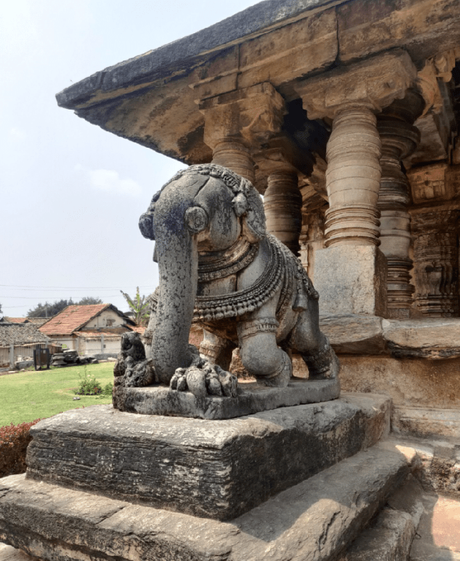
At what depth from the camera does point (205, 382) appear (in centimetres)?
180

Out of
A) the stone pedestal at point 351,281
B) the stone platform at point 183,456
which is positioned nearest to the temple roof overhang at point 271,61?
the stone pedestal at point 351,281

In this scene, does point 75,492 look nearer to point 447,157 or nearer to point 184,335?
point 184,335

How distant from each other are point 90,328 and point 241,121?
102ft

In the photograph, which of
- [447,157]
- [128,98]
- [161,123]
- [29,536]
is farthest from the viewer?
[447,157]

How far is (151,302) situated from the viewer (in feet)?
7.62

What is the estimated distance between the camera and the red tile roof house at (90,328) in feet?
101

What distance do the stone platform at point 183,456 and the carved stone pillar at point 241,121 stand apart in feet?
9.59

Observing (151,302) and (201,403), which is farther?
(151,302)

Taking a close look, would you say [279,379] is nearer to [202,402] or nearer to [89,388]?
[202,402]

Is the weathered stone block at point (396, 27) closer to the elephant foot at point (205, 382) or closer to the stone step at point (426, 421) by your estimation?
the stone step at point (426, 421)

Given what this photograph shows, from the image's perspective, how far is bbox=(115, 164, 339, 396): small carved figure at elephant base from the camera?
6.57ft

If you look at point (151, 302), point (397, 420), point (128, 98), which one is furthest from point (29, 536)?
point (128, 98)

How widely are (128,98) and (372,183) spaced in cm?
274

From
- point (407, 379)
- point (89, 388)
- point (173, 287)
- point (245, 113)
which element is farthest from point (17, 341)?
point (173, 287)
